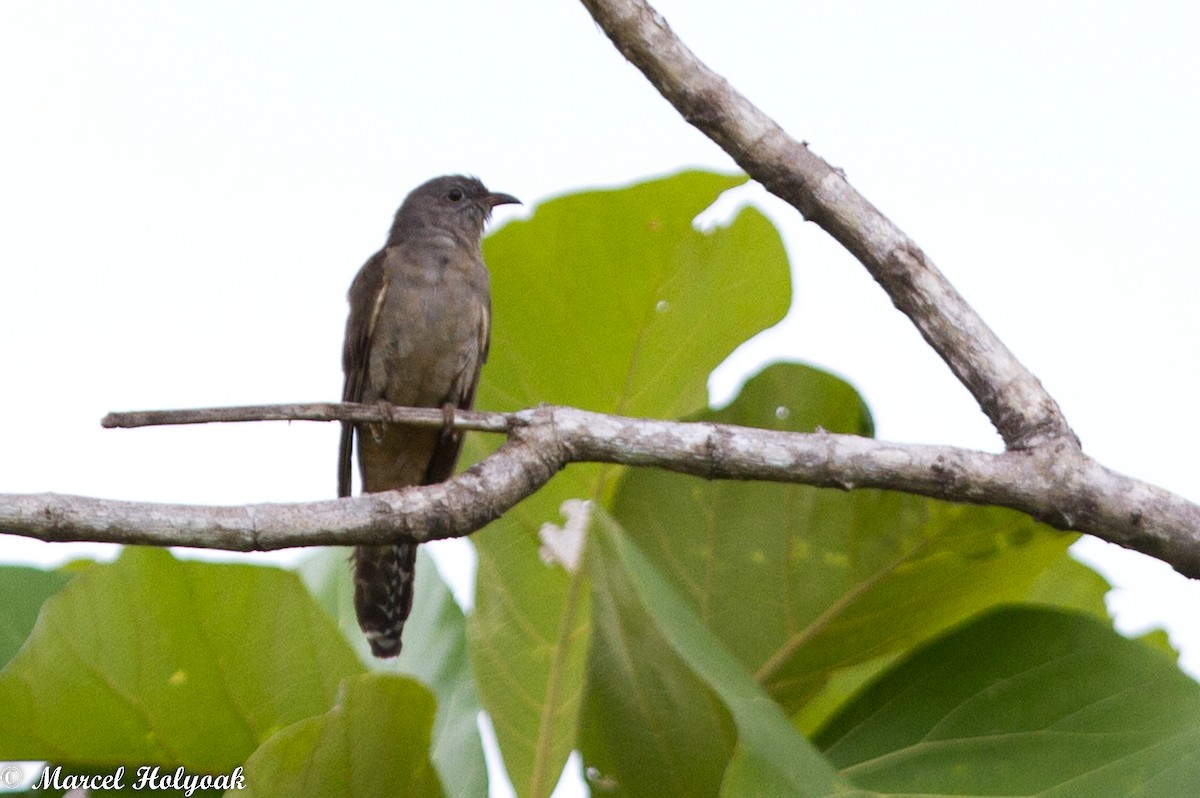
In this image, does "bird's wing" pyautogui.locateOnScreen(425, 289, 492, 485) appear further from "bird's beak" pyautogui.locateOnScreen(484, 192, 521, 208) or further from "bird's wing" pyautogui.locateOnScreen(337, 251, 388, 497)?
"bird's beak" pyautogui.locateOnScreen(484, 192, 521, 208)

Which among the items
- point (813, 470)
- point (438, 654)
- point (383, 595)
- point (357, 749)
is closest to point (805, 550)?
point (813, 470)

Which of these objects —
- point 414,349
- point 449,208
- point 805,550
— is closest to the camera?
point 805,550

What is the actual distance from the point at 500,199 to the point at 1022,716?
3054 millimetres

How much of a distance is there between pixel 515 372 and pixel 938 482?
3.22ft

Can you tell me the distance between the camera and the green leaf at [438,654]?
2.34 meters

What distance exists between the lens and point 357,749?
1.75 meters

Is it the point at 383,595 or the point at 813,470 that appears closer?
the point at 813,470

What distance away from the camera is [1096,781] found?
1832 mm

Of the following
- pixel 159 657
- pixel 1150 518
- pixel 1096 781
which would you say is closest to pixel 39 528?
pixel 159 657

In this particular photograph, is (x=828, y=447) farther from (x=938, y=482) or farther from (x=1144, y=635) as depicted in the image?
(x=1144, y=635)

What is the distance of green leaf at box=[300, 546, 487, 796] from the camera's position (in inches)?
92.1

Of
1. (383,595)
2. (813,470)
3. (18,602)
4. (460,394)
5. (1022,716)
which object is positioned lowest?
(1022,716)

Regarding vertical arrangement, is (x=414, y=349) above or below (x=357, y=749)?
above

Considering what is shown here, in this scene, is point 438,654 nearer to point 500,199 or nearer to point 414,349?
point 414,349
